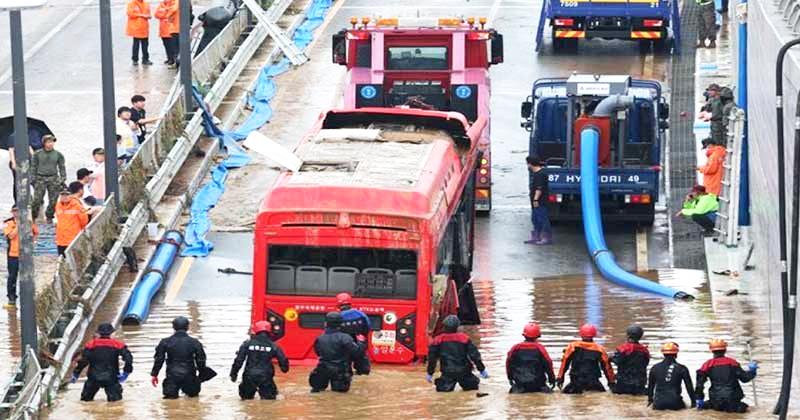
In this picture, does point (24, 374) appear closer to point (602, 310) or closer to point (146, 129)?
point (602, 310)

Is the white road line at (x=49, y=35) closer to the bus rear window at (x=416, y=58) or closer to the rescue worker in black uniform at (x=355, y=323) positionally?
the bus rear window at (x=416, y=58)

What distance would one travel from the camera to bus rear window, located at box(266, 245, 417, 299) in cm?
2270

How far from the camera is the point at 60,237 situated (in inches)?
1079

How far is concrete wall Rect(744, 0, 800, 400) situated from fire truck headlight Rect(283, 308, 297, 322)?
16.4 feet

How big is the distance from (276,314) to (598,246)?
7.69 m

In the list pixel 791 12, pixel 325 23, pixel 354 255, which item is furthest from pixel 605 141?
pixel 325 23

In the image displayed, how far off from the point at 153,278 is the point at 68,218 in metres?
1.46

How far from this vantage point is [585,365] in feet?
70.4

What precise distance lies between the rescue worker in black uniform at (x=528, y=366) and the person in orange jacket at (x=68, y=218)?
780 cm

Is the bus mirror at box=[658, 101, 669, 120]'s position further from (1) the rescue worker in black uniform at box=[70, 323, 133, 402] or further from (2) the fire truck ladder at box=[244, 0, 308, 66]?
(1) the rescue worker in black uniform at box=[70, 323, 133, 402]

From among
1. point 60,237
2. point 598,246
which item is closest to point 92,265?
point 60,237

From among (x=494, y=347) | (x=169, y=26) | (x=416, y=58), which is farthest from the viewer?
(x=169, y=26)

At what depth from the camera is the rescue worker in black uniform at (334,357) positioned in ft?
70.3

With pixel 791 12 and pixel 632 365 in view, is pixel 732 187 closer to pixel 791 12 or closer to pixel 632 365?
pixel 791 12
